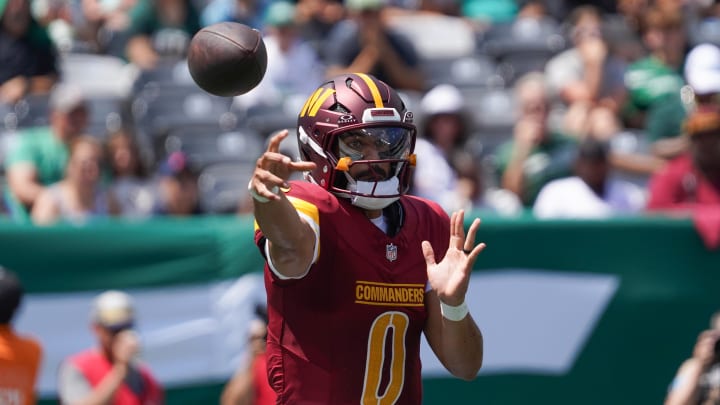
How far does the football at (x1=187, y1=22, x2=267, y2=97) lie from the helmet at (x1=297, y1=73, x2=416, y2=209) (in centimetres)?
22

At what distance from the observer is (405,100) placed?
9.70m

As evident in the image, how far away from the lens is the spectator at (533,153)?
895 cm

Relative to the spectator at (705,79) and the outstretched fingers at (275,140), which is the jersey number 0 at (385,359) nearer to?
the outstretched fingers at (275,140)

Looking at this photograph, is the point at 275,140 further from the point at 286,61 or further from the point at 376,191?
the point at 286,61

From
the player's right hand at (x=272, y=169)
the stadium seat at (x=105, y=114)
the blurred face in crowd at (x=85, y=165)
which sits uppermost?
the player's right hand at (x=272, y=169)

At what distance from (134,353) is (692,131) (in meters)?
3.49

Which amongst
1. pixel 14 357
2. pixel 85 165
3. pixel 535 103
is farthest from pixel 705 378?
pixel 85 165

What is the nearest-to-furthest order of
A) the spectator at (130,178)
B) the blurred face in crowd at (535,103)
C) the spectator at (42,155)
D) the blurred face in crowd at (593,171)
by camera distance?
the spectator at (42,155) < the blurred face in crowd at (593,171) < the spectator at (130,178) < the blurred face in crowd at (535,103)

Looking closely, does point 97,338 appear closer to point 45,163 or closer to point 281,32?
point 45,163

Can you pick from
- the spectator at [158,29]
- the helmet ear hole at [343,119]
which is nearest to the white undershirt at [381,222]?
the helmet ear hole at [343,119]

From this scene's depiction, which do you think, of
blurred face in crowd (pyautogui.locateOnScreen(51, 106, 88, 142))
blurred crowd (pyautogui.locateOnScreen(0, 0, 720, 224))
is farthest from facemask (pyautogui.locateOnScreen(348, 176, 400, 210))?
blurred face in crowd (pyautogui.locateOnScreen(51, 106, 88, 142))

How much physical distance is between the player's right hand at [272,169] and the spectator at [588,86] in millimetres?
6480

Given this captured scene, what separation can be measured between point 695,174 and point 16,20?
471 cm

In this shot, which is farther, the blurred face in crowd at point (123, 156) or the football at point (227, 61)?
the blurred face in crowd at point (123, 156)
